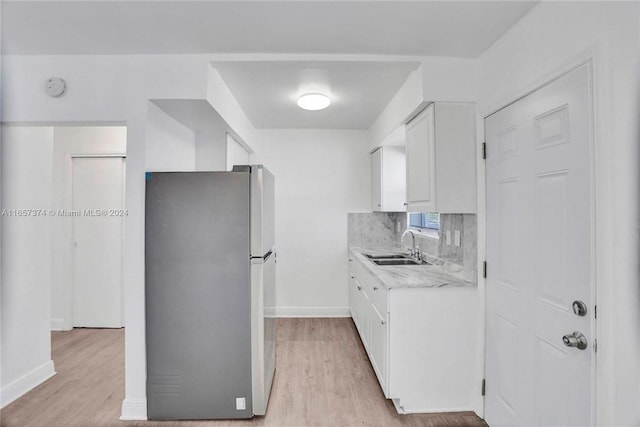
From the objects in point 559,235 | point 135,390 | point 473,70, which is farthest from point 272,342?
point 473,70

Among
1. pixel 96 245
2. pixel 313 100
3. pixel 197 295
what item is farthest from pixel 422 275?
pixel 96 245

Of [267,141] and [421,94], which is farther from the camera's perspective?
[267,141]

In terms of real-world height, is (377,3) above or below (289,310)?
above

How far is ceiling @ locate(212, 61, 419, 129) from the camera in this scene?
234 centimetres

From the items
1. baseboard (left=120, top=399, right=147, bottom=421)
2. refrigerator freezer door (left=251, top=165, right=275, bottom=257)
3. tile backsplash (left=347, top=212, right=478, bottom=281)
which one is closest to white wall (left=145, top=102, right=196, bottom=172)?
refrigerator freezer door (left=251, top=165, right=275, bottom=257)

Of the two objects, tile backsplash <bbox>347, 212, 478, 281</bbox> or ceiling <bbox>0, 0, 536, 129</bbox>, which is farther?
tile backsplash <bbox>347, 212, 478, 281</bbox>

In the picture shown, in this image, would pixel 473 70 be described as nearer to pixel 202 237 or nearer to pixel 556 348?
pixel 556 348

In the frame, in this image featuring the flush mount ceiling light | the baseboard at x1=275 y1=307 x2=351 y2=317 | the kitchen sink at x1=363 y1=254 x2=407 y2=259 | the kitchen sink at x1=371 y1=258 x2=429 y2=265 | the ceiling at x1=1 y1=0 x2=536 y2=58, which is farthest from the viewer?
the baseboard at x1=275 y1=307 x2=351 y2=317

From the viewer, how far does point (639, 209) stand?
1.15m

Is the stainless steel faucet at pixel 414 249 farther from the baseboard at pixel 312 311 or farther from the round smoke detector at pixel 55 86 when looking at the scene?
the round smoke detector at pixel 55 86

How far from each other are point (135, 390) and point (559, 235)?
274 centimetres

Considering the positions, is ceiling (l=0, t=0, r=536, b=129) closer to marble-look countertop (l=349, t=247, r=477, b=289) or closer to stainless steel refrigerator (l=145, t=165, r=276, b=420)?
stainless steel refrigerator (l=145, t=165, r=276, b=420)

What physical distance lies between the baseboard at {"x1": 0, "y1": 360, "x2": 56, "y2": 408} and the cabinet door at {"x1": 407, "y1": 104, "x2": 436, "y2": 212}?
3.42 meters

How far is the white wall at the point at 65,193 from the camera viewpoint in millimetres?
3805
